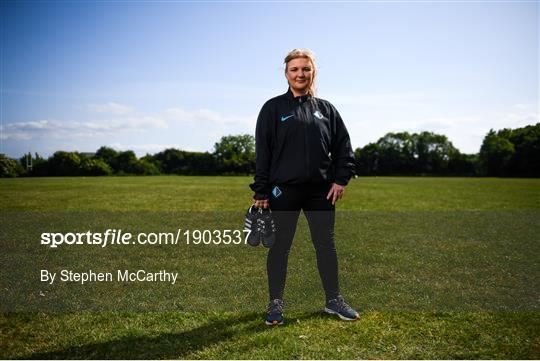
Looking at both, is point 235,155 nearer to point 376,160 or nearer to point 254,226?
point 376,160

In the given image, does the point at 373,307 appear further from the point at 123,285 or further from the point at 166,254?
the point at 166,254

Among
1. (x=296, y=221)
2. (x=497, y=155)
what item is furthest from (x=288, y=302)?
(x=497, y=155)

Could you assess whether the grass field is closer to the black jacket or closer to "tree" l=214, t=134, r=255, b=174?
the black jacket

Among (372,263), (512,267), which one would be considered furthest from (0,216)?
(512,267)

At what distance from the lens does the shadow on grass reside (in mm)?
3547

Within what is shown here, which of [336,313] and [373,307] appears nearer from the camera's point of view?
[336,313]

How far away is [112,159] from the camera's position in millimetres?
86438

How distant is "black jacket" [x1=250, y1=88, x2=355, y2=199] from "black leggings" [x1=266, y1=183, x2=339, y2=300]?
4.6 inches

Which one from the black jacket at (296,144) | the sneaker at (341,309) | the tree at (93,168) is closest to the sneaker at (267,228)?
the black jacket at (296,144)

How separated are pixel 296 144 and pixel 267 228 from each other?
94 centimetres

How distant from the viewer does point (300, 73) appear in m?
4.11

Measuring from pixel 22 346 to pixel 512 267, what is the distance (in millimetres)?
7208

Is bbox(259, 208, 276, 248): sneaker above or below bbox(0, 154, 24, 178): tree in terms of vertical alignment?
below

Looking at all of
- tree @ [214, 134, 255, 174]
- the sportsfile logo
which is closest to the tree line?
tree @ [214, 134, 255, 174]
